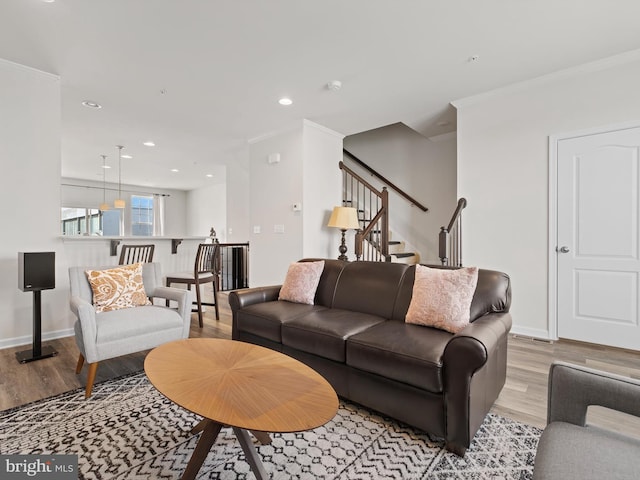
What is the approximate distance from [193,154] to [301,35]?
4435 millimetres

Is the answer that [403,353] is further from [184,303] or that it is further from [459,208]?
[459,208]

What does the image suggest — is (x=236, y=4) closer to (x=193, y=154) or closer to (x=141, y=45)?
(x=141, y=45)

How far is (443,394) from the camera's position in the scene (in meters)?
1.59

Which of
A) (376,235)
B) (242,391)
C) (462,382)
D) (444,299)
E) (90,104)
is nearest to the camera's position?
(242,391)

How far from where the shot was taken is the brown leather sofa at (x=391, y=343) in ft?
5.13

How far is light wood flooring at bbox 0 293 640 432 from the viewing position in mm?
2023

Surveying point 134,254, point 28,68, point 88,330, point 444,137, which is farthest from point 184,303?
point 444,137

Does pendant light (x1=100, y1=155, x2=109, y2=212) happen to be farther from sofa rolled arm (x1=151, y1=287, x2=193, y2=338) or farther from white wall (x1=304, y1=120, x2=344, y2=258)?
sofa rolled arm (x1=151, y1=287, x2=193, y2=338)

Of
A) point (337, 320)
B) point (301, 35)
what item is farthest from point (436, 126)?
point (337, 320)

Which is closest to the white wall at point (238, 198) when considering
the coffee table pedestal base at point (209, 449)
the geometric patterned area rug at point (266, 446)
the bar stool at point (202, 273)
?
the bar stool at point (202, 273)

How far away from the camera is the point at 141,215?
1026cm

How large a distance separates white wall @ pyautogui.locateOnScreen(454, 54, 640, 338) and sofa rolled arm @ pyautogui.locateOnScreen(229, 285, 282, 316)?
2.30 metres

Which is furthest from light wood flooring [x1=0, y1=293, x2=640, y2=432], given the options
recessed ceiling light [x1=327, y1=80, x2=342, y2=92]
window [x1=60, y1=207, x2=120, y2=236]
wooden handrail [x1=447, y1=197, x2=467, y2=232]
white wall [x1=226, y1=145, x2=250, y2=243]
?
window [x1=60, y1=207, x2=120, y2=236]

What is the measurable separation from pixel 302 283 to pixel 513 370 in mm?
1832
